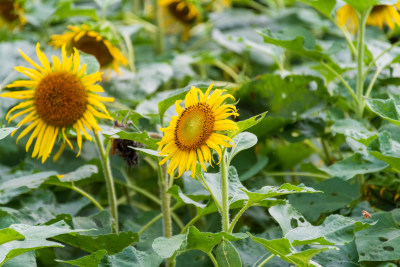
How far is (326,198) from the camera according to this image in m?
1.03

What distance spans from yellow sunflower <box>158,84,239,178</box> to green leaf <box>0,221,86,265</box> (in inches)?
6.3

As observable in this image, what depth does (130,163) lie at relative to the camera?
95 centimetres

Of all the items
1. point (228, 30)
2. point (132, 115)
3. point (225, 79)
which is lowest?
point (225, 79)

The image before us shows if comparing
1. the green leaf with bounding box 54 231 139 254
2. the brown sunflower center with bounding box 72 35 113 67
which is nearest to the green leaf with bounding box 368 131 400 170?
the green leaf with bounding box 54 231 139 254

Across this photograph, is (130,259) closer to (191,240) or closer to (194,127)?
(191,240)

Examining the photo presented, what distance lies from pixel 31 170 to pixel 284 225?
0.54 meters

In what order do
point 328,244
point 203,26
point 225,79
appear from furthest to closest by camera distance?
1. point 203,26
2. point 225,79
3. point 328,244

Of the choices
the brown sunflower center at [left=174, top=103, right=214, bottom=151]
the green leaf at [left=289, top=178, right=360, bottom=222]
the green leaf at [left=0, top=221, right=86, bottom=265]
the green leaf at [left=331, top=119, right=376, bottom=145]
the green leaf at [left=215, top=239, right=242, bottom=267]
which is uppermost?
the brown sunflower center at [left=174, top=103, right=214, bottom=151]

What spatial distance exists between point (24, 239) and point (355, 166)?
0.53 m

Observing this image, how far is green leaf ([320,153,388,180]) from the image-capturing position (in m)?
0.92

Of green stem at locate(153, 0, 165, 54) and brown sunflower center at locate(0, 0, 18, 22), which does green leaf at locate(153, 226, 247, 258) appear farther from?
brown sunflower center at locate(0, 0, 18, 22)

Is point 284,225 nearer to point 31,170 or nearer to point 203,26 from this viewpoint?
point 31,170

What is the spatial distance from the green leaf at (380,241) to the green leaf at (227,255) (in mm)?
198

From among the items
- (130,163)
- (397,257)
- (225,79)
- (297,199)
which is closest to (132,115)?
(130,163)
